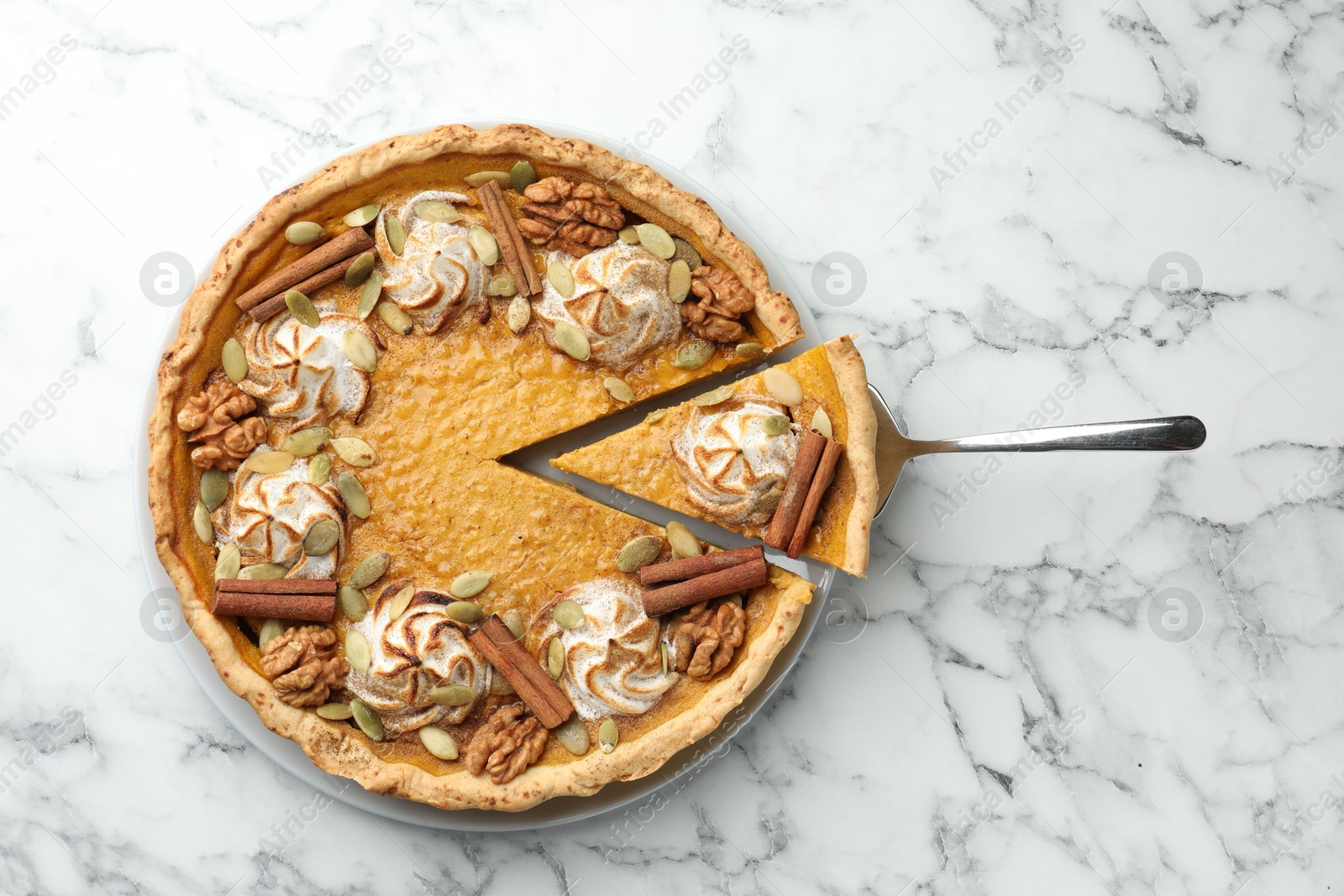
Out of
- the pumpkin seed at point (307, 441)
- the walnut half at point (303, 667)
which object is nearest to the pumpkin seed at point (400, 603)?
the walnut half at point (303, 667)

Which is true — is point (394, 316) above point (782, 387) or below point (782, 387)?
above

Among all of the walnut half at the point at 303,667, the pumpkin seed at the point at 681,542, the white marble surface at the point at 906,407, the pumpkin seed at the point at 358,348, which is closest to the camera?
the walnut half at the point at 303,667

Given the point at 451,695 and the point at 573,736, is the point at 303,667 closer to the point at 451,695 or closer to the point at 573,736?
the point at 451,695

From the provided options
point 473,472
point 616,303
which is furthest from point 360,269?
point 616,303

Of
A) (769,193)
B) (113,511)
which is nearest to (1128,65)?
(769,193)

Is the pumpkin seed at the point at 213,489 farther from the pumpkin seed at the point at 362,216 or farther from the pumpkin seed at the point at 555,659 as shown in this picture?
the pumpkin seed at the point at 555,659

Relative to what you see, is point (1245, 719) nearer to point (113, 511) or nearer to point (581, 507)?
point (581, 507)
